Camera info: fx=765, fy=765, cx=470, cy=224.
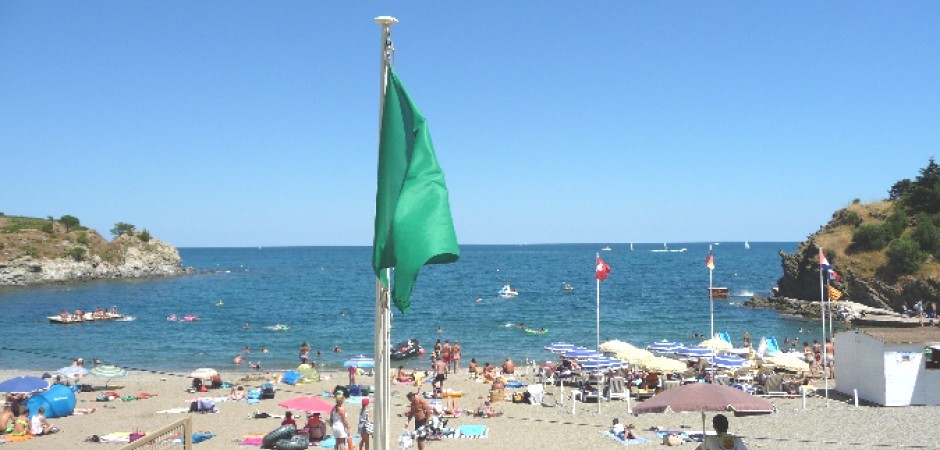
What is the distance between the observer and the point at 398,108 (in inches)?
275

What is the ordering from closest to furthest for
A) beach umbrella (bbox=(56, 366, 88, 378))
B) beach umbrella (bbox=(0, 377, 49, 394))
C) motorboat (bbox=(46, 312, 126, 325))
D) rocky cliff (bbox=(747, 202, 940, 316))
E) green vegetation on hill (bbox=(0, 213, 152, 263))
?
beach umbrella (bbox=(0, 377, 49, 394)) < beach umbrella (bbox=(56, 366, 88, 378)) < rocky cliff (bbox=(747, 202, 940, 316)) < motorboat (bbox=(46, 312, 126, 325)) < green vegetation on hill (bbox=(0, 213, 152, 263))

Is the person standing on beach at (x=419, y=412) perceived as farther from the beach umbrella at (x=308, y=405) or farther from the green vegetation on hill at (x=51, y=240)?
the green vegetation on hill at (x=51, y=240)

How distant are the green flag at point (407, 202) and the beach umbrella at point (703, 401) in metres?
7.22

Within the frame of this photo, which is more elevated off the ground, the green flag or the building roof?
the green flag

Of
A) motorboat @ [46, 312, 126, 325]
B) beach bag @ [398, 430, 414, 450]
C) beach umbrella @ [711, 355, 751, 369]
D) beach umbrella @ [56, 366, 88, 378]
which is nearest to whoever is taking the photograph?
beach bag @ [398, 430, 414, 450]

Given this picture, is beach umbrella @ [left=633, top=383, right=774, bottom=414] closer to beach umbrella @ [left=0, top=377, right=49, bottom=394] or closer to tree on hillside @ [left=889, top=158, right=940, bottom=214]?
beach umbrella @ [left=0, top=377, right=49, bottom=394]

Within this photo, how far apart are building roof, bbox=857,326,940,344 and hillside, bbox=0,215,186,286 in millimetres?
103521

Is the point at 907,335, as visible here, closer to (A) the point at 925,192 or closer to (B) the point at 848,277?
(B) the point at 848,277

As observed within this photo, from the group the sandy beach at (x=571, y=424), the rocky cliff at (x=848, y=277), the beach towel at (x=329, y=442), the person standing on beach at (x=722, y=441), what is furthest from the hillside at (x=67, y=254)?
the person standing on beach at (x=722, y=441)

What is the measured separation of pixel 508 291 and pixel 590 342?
136 feet

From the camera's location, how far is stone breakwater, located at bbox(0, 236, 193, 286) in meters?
99.8

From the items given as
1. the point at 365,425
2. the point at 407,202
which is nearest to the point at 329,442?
the point at 365,425

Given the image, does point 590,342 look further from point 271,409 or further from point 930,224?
point 930,224

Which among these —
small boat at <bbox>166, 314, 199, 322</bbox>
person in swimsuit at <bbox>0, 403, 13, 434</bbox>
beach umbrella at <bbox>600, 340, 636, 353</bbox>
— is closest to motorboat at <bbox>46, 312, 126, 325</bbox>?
small boat at <bbox>166, 314, 199, 322</bbox>
